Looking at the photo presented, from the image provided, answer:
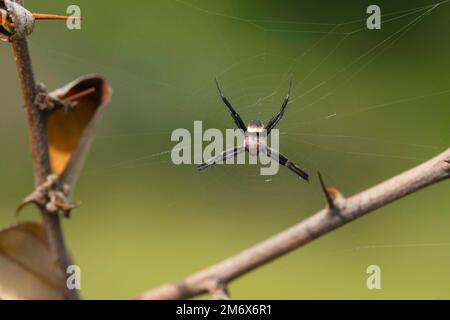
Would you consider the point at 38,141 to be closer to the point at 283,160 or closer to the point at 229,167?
the point at 283,160

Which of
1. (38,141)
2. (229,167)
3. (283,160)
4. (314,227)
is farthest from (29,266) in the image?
(229,167)

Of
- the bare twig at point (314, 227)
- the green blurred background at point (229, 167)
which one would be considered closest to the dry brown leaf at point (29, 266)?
the bare twig at point (314, 227)

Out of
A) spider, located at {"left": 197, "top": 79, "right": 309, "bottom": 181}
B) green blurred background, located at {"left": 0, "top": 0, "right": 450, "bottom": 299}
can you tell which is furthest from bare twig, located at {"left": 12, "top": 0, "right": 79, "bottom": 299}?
green blurred background, located at {"left": 0, "top": 0, "right": 450, "bottom": 299}

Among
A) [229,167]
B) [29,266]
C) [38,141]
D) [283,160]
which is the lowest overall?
[29,266]

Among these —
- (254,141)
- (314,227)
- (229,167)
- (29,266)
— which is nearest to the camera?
(314,227)

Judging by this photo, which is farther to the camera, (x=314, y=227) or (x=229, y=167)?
(x=229, y=167)

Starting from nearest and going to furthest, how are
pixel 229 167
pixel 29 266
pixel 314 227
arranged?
pixel 314 227 → pixel 29 266 → pixel 229 167

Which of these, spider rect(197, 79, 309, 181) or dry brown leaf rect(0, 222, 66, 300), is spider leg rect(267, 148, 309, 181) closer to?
spider rect(197, 79, 309, 181)

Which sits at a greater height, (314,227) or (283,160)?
(283,160)
